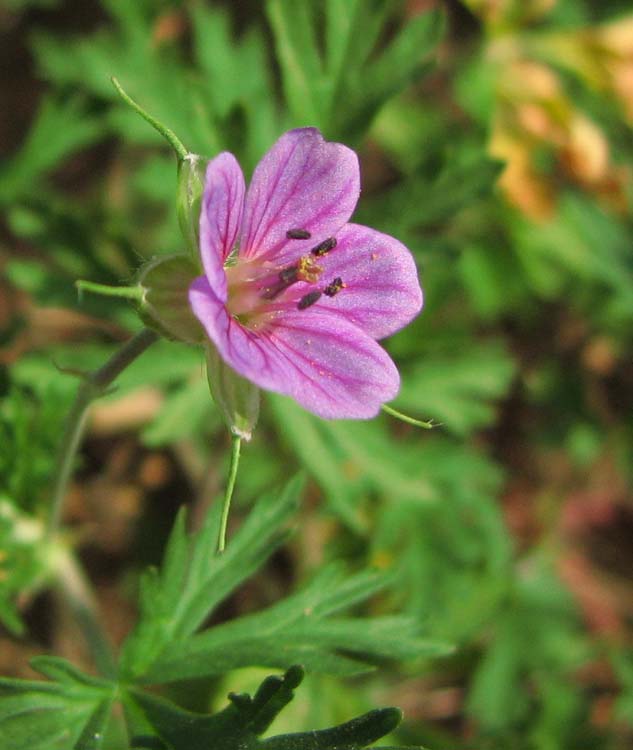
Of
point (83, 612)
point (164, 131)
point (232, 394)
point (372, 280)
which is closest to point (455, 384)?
point (83, 612)

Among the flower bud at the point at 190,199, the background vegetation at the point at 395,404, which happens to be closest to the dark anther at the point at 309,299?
the flower bud at the point at 190,199

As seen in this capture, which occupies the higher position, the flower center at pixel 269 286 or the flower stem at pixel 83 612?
the flower center at pixel 269 286

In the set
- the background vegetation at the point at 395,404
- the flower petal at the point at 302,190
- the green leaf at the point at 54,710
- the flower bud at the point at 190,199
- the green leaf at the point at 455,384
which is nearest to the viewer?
the flower bud at the point at 190,199

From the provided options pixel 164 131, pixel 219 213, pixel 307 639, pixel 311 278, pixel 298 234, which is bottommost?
pixel 307 639

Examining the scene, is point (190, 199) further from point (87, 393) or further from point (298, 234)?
point (87, 393)

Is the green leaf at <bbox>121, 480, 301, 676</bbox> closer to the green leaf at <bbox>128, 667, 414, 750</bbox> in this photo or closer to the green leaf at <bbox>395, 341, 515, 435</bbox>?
the green leaf at <bbox>128, 667, 414, 750</bbox>

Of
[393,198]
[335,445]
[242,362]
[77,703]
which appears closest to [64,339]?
[335,445]

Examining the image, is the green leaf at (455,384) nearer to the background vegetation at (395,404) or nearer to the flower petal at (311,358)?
the background vegetation at (395,404)
